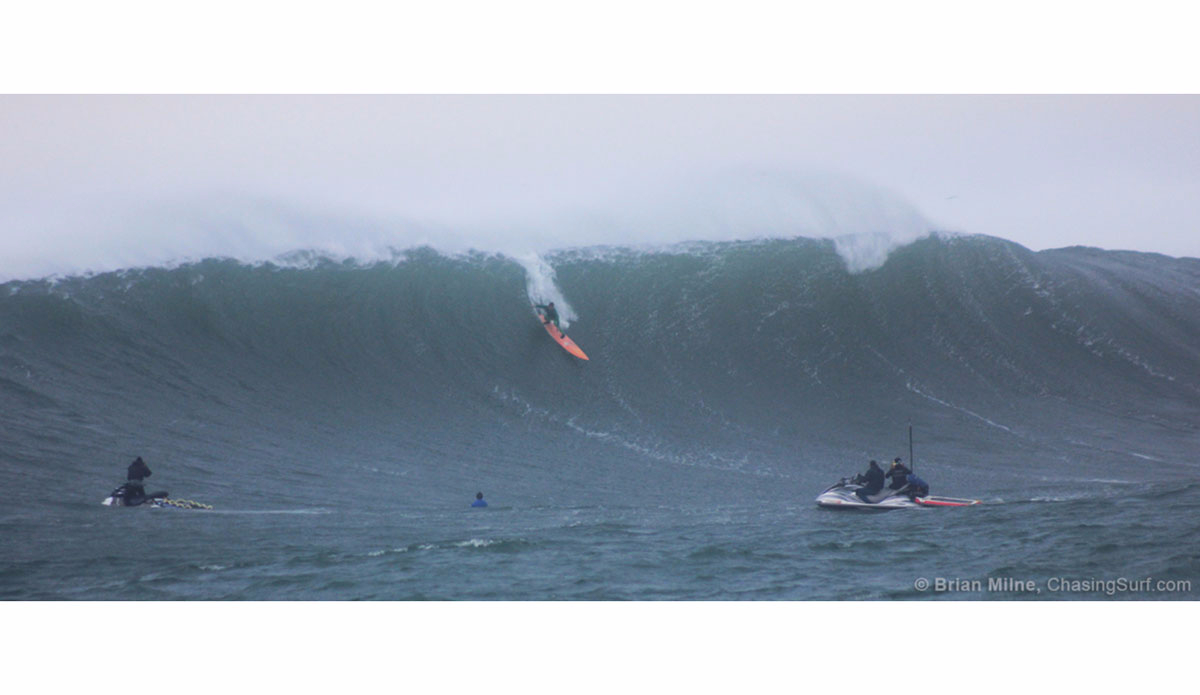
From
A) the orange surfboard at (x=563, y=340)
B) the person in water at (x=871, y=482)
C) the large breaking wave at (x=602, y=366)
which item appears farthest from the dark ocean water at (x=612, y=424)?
the person in water at (x=871, y=482)

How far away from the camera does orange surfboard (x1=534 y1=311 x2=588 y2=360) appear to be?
37.7 ft

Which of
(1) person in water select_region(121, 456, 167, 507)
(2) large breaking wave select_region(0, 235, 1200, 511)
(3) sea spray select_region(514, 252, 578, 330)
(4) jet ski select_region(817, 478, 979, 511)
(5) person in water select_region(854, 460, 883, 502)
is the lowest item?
(4) jet ski select_region(817, 478, 979, 511)

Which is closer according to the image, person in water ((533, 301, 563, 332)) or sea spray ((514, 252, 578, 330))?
person in water ((533, 301, 563, 332))

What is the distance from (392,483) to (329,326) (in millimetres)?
4054

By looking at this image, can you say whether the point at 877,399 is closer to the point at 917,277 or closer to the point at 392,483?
the point at 917,277

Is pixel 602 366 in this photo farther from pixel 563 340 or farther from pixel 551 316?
pixel 551 316

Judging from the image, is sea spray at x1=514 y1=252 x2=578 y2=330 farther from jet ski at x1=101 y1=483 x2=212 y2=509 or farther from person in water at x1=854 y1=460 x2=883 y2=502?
jet ski at x1=101 y1=483 x2=212 y2=509

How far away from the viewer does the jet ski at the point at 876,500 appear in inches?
291

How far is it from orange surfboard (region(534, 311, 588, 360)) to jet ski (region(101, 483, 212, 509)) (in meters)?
5.15

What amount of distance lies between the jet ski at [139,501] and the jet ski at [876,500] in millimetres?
4780

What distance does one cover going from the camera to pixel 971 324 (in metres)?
11.9

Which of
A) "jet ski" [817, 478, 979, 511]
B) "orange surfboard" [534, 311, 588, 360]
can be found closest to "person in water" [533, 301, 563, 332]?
"orange surfboard" [534, 311, 588, 360]

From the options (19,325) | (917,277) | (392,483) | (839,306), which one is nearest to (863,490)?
(392,483)

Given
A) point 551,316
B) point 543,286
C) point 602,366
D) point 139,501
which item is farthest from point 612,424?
point 139,501
